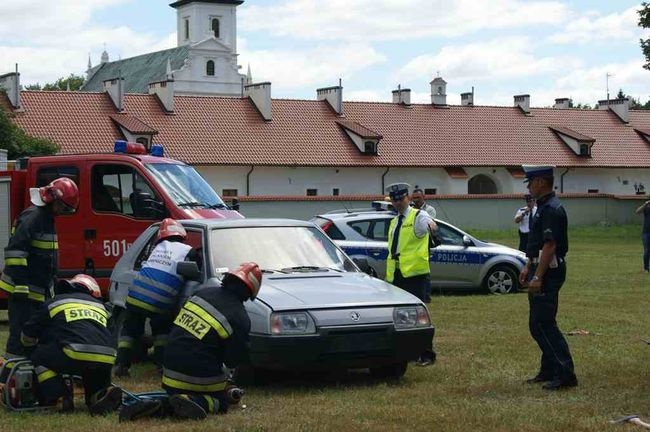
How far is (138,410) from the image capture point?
27.8ft

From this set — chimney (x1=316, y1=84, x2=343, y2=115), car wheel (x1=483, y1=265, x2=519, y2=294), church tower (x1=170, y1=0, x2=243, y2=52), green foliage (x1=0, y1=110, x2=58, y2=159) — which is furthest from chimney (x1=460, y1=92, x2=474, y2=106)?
car wheel (x1=483, y1=265, x2=519, y2=294)

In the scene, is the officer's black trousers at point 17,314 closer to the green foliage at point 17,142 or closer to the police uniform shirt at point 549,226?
the police uniform shirt at point 549,226

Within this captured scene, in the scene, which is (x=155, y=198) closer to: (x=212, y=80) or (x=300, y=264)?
(x=300, y=264)

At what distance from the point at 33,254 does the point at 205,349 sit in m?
3.12

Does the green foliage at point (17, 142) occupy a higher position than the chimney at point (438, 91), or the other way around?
the chimney at point (438, 91)

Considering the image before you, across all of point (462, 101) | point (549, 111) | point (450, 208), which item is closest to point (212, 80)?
point (462, 101)

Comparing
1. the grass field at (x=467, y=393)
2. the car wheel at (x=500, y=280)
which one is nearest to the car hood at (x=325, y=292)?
the grass field at (x=467, y=393)

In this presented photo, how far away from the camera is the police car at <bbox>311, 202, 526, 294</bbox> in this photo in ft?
65.7

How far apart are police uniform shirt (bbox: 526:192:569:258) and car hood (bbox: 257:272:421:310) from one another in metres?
1.25

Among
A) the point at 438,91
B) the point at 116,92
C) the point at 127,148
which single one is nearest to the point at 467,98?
the point at 438,91

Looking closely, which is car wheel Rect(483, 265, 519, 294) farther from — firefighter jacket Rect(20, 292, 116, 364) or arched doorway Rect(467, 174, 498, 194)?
arched doorway Rect(467, 174, 498, 194)

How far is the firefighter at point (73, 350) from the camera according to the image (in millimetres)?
8680

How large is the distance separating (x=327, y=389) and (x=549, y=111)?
70.0 meters

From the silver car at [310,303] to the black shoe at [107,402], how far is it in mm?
1314
